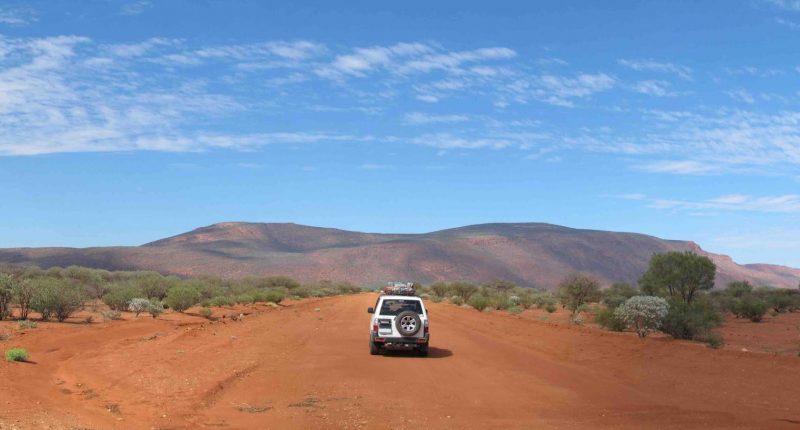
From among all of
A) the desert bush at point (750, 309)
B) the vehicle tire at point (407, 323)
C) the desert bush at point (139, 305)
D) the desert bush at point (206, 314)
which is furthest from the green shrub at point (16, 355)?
the desert bush at point (750, 309)

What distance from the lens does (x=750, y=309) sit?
4191 centimetres

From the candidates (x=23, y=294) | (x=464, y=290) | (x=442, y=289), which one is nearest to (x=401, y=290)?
(x=464, y=290)

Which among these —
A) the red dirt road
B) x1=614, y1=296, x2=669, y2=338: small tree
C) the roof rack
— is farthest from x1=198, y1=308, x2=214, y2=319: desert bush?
x1=614, y1=296, x2=669, y2=338: small tree

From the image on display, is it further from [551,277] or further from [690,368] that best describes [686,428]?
[551,277]

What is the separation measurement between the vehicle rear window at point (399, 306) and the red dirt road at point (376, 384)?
1.43 m

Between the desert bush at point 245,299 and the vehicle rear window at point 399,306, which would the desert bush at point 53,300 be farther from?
the desert bush at point 245,299

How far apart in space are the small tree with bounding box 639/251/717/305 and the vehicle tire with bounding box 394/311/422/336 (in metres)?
28.8

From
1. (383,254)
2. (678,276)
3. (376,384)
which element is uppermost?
(383,254)

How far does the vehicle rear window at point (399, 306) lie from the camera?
64.5 feet

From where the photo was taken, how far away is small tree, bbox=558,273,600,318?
165ft

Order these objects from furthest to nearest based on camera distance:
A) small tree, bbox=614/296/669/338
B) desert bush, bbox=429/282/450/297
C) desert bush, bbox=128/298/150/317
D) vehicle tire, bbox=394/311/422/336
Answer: desert bush, bbox=429/282/450/297
desert bush, bbox=128/298/150/317
small tree, bbox=614/296/669/338
vehicle tire, bbox=394/311/422/336

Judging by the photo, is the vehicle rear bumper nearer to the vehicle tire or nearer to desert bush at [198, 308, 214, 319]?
the vehicle tire

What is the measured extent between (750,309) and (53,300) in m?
38.8

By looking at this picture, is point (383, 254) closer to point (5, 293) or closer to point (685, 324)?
point (5, 293)
